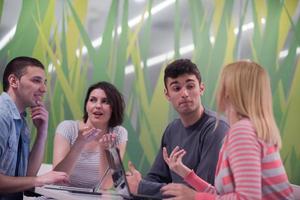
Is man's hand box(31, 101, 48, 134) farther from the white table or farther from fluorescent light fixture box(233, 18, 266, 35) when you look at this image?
fluorescent light fixture box(233, 18, 266, 35)

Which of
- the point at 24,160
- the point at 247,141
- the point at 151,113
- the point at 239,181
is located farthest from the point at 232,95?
the point at 151,113

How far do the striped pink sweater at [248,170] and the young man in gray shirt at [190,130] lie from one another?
2.06ft

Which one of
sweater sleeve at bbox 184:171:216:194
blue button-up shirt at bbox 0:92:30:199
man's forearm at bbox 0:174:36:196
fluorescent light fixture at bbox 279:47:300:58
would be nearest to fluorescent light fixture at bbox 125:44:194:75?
fluorescent light fixture at bbox 279:47:300:58

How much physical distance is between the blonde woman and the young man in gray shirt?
0.59 m

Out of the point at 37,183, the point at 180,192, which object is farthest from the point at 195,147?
the point at 37,183

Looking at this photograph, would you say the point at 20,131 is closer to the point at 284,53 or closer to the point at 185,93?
the point at 185,93

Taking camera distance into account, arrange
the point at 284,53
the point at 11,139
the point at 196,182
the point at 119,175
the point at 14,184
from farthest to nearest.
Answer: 1. the point at 284,53
2. the point at 11,139
3. the point at 14,184
4. the point at 119,175
5. the point at 196,182

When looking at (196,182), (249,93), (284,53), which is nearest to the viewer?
(249,93)

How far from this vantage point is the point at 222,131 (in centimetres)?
215

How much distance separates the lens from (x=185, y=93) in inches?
91.0

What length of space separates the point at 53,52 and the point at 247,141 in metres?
2.35

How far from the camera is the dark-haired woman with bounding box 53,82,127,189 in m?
2.71

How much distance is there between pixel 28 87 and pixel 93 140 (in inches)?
20.6

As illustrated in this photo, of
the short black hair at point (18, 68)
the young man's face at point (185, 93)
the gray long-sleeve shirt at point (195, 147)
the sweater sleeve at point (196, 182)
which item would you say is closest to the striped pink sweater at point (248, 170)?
the sweater sleeve at point (196, 182)
